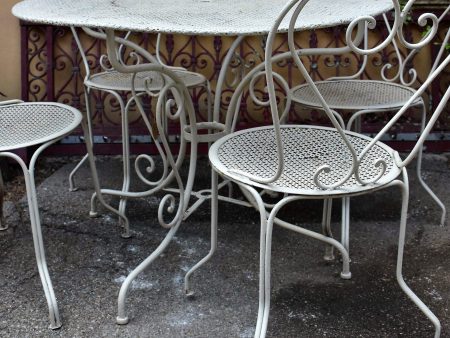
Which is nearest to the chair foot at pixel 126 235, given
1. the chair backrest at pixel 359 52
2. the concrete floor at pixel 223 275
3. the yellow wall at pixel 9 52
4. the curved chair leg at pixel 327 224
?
the concrete floor at pixel 223 275

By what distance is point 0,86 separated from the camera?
3504 millimetres

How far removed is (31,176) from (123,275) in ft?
1.85

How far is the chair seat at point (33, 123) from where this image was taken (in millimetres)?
2045

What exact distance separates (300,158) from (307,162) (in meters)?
0.03

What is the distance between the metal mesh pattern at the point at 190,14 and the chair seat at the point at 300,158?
14.0 inches

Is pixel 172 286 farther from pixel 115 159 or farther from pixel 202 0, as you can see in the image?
pixel 115 159

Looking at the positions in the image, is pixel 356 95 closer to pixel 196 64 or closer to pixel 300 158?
pixel 300 158

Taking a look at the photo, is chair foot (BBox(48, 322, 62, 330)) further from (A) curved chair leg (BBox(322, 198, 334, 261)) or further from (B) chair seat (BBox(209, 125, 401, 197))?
(A) curved chair leg (BBox(322, 198, 334, 261))

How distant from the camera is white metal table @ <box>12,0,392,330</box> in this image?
5.65 ft

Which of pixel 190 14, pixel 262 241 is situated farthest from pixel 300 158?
pixel 190 14

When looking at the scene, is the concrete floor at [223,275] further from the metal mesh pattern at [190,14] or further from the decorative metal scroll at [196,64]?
the metal mesh pattern at [190,14]

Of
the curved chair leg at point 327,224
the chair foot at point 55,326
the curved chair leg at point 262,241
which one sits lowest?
the chair foot at point 55,326

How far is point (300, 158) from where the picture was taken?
73.2 inches

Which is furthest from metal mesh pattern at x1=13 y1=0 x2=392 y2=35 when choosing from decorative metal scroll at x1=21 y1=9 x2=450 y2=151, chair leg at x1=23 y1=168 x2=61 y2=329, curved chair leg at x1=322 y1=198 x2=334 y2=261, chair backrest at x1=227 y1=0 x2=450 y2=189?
decorative metal scroll at x1=21 y1=9 x2=450 y2=151
